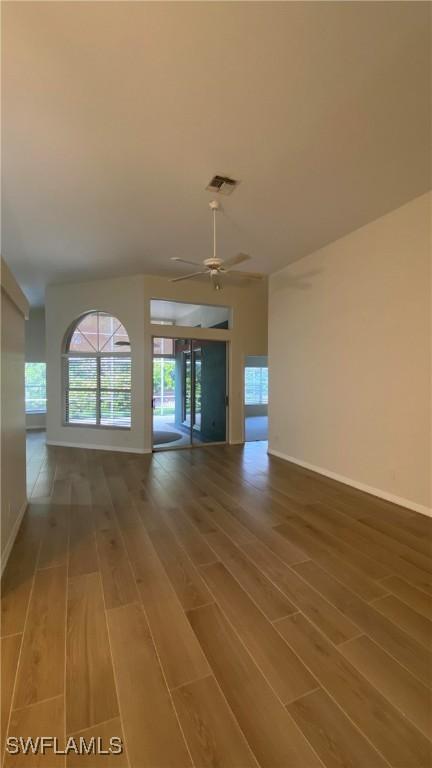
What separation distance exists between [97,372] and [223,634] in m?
5.63

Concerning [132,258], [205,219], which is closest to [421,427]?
[205,219]

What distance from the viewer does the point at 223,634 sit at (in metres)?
1.74

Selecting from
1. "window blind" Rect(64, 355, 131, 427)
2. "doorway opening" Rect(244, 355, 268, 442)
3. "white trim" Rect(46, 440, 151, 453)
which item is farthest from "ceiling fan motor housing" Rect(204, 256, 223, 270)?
"doorway opening" Rect(244, 355, 268, 442)

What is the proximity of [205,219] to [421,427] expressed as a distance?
3.45m

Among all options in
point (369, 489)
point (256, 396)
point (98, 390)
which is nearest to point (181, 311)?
point (98, 390)

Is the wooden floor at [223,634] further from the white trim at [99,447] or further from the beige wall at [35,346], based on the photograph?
the beige wall at [35,346]

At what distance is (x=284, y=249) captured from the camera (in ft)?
15.6

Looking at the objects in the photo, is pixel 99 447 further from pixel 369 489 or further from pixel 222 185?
pixel 222 185

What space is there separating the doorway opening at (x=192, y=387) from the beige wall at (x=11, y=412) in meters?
2.93

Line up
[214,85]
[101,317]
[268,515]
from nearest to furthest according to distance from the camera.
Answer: [214,85] → [268,515] → [101,317]

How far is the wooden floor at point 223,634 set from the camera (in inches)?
49.2

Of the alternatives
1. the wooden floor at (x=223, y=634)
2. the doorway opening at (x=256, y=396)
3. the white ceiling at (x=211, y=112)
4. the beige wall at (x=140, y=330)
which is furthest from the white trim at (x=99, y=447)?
the doorway opening at (x=256, y=396)

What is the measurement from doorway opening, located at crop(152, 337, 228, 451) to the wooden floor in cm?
350

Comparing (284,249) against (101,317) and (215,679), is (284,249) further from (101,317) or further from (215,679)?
(215,679)
